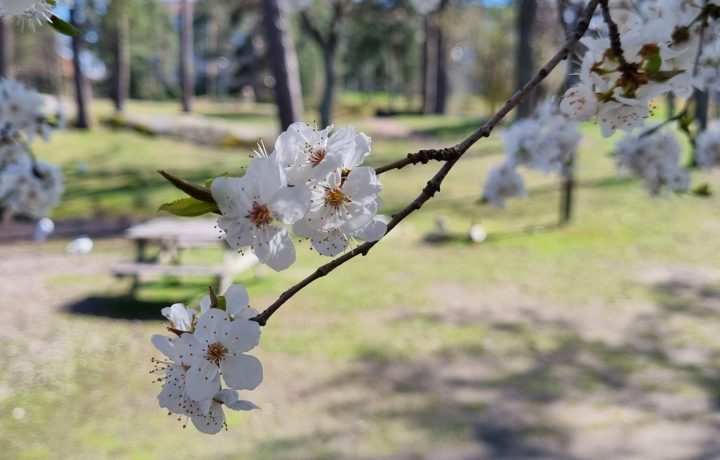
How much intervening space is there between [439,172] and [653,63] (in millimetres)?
315

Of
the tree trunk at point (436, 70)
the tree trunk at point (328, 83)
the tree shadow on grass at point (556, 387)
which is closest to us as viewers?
the tree shadow on grass at point (556, 387)

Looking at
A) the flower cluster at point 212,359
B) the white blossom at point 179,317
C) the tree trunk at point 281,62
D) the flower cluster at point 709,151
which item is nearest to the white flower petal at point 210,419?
the flower cluster at point 212,359

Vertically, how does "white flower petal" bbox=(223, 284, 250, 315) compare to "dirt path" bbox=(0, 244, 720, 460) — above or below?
above

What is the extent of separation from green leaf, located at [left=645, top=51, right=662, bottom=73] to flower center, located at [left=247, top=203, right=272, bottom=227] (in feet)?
1.65

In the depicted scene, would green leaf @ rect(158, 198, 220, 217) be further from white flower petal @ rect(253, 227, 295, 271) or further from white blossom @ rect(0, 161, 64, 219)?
white blossom @ rect(0, 161, 64, 219)

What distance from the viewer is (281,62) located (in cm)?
839

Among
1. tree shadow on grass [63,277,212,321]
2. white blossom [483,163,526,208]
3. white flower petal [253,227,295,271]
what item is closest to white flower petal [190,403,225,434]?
white flower petal [253,227,295,271]

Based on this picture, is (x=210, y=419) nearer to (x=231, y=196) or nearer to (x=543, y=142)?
(x=231, y=196)

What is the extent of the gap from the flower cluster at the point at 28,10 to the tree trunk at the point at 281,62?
23.6 ft

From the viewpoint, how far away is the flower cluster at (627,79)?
840 mm

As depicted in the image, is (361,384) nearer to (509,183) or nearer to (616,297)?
(509,183)

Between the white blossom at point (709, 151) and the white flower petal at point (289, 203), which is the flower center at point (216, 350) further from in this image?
the white blossom at point (709, 151)

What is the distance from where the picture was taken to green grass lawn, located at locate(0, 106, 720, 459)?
3385 mm

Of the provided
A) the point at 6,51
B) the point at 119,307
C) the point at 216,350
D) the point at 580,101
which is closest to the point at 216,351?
the point at 216,350
